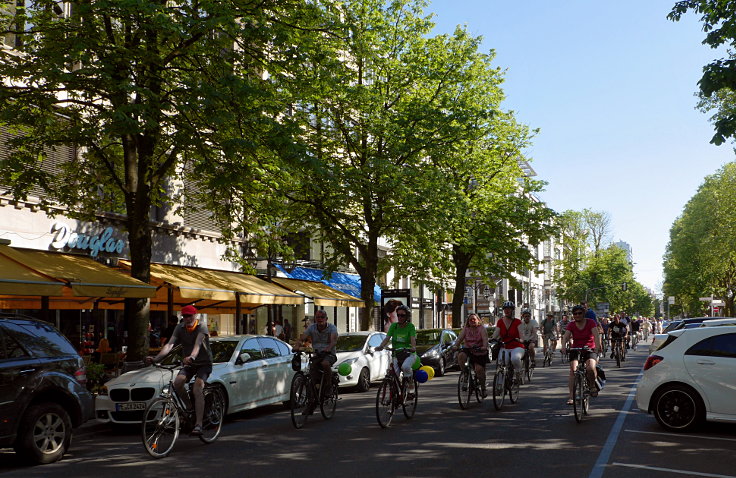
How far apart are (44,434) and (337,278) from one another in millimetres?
27596

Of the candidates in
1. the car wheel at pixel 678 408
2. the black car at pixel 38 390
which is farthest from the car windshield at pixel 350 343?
the black car at pixel 38 390

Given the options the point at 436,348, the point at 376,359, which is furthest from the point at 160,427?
the point at 436,348

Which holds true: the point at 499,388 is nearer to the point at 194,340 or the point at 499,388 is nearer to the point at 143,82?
the point at 194,340

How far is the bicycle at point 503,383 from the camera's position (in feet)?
44.7

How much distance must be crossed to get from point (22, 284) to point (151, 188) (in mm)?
3977

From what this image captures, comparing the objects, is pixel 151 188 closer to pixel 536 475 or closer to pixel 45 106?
pixel 45 106

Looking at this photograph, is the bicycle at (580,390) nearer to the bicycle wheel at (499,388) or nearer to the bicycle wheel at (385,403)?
the bicycle wheel at (499,388)

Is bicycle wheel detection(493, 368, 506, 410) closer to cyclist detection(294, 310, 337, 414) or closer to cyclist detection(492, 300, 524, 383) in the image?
cyclist detection(492, 300, 524, 383)

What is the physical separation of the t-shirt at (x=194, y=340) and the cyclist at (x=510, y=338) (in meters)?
6.36

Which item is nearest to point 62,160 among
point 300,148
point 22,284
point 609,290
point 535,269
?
point 22,284

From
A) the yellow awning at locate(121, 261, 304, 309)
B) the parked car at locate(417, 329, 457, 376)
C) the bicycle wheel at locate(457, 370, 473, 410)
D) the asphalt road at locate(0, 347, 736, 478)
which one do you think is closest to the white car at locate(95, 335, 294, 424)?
the asphalt road at locate(0, 347, 736, 478)

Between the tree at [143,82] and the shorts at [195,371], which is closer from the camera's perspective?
the shorts at [195,371]

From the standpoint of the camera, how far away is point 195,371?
9.61 m

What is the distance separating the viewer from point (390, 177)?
24.2 metres
